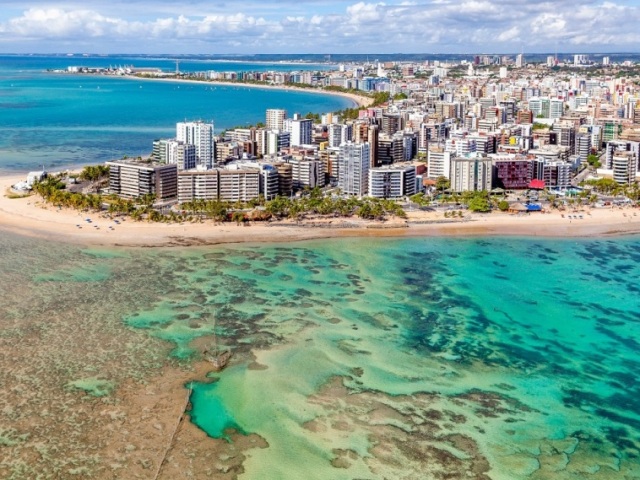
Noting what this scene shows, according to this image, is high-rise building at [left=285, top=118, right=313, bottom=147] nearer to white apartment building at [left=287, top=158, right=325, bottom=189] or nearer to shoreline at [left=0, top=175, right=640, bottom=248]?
white apartment building at [left=287, top=158, right=325, bottom=189]

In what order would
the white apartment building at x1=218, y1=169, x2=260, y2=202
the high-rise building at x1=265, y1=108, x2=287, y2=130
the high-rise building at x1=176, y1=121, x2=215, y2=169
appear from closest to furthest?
the white apartment building at x1=218, y1=169, x2=260, y2=202 < the high-rise building at x1=176, y1=121, x2=215, y2=169 < the high-rise building at x1=265, y1=108, x2=287, y2=130

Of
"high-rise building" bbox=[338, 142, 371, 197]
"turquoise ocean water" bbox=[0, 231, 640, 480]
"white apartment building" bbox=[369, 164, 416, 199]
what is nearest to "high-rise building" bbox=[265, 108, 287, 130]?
"high-rise building" bbox=[338, 142, 371, 197]

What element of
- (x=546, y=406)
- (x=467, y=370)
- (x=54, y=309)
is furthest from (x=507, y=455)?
(x=54, y=309)

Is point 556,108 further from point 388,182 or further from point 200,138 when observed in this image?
point 200,138

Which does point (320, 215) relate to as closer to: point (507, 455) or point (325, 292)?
point (325, 292)

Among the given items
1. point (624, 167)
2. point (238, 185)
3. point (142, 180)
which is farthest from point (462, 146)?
point (142, 180)

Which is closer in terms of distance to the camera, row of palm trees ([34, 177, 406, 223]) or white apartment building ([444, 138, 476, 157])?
row of palm trees ([34, 177, 406, 223])

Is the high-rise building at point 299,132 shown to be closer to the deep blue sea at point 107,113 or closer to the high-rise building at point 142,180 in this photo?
the deep blue sea at point 107,113
